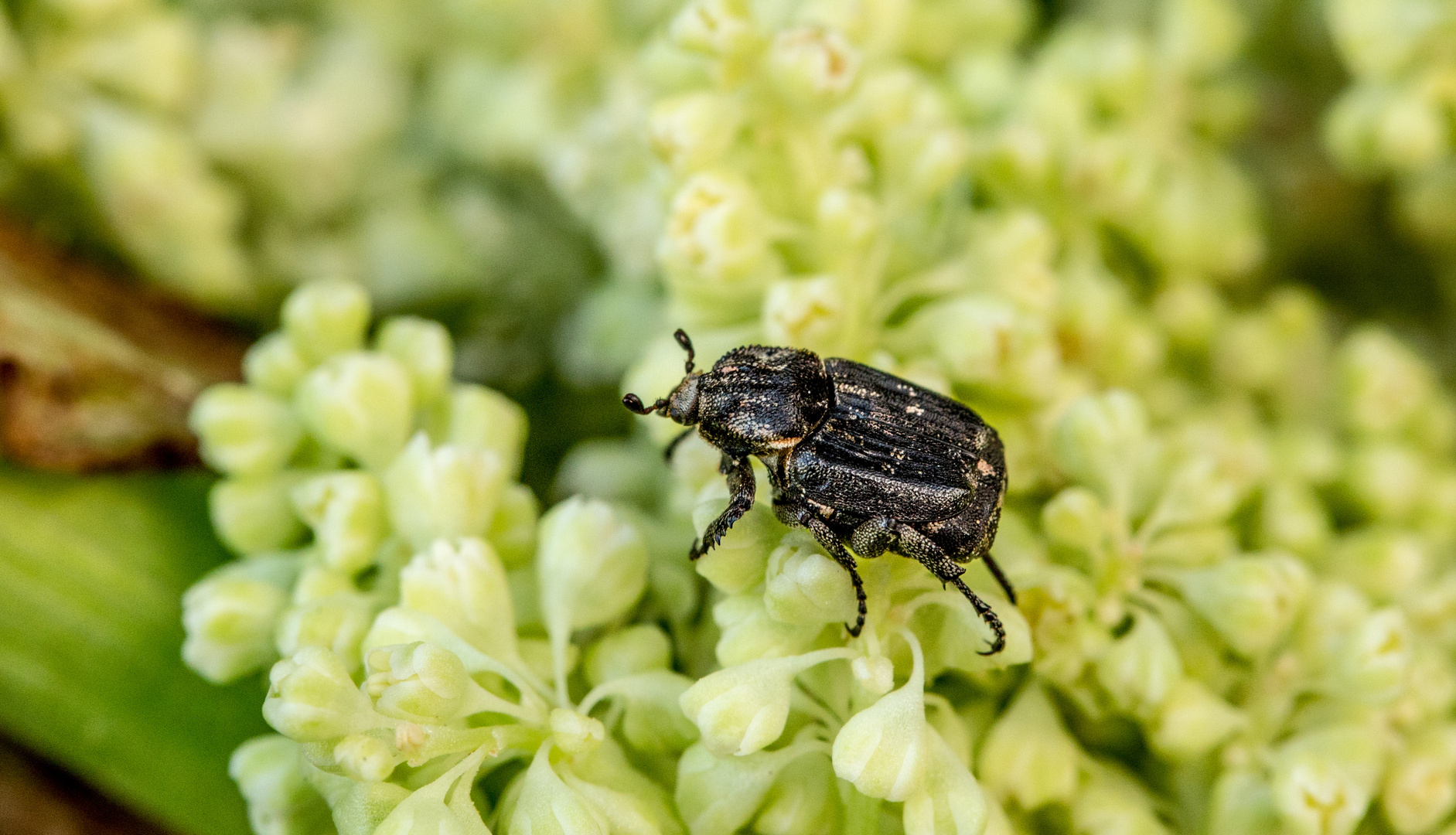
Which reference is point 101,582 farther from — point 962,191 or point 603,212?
point 962,191


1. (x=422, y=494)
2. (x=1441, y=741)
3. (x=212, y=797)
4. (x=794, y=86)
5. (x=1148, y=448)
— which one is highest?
(x=794, y=86)

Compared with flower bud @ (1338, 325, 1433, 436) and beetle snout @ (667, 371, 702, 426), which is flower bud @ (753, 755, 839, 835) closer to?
beetle snout @ (667, 371, 702, 426)

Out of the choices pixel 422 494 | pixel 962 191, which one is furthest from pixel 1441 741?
pixel 422 494

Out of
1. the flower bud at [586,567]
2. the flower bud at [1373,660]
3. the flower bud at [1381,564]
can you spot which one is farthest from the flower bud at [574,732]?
the flower bud at [1381,564]

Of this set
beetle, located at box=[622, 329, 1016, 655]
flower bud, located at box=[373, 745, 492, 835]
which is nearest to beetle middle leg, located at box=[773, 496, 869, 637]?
A: beetle, located at box=[622, 329, 1016, 655]

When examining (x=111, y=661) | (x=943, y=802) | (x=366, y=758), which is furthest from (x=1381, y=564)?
(x=111, y=661)
